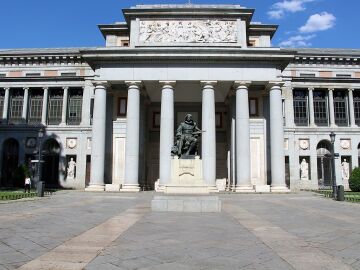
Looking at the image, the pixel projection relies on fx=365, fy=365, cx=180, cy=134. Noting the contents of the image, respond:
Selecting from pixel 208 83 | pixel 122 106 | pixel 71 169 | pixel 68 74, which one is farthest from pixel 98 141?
pixel 68 74

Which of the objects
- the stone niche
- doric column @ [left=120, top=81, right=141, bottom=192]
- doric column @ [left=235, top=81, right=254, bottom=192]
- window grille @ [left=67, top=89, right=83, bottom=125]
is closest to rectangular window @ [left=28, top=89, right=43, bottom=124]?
window grille @ [left=67, top=89, right=83, bottom=125]

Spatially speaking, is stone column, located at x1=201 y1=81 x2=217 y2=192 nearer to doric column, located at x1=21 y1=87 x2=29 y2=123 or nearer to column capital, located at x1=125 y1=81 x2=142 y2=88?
column capital, located at x1=125 y1=81 x2=142 y2=88

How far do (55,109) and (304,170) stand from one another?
38054 millimetres

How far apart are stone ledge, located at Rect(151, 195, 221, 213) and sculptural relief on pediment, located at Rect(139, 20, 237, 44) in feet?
81.3

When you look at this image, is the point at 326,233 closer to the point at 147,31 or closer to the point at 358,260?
the point at 358,260

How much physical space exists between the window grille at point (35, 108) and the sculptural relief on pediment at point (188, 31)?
23.7 meters

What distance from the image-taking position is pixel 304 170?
53156 millimetres

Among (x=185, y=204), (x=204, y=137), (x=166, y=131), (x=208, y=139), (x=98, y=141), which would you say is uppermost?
(x=166, y=131)

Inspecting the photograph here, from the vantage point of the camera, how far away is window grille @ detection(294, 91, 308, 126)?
179 ft

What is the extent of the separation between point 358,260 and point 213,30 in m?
35.0

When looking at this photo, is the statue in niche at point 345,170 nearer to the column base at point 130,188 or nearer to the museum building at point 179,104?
the museum building at point 179,104

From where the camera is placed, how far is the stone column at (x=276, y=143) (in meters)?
37.7

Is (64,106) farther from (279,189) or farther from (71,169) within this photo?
(279,189)

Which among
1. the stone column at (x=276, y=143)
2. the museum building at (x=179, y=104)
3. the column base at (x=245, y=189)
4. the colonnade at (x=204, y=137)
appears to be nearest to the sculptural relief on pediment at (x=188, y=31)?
the museum building at (x=179, y=104)
